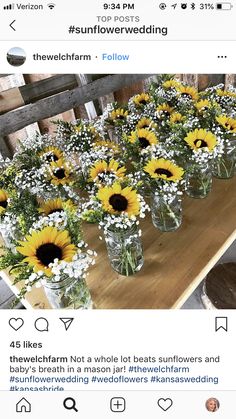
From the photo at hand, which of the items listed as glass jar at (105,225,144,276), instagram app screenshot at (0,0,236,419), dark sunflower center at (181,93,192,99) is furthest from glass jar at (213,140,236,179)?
glass jar at (105,225,144,276)

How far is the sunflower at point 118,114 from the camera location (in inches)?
34.7

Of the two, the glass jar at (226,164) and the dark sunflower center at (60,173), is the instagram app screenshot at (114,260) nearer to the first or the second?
the dark sunflower center at (60,173)

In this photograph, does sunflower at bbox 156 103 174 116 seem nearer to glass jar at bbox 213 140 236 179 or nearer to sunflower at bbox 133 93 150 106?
sunflower at bbox 133 93 150 106

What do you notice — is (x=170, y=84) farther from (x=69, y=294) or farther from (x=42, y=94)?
(x=69, y=294)

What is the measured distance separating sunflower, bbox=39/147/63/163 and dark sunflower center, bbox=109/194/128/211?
0.75 feet

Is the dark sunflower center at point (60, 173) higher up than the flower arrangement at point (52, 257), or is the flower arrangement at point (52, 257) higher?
the dark sunflower center at point (60, 173)

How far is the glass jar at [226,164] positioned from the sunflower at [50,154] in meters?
0.35
